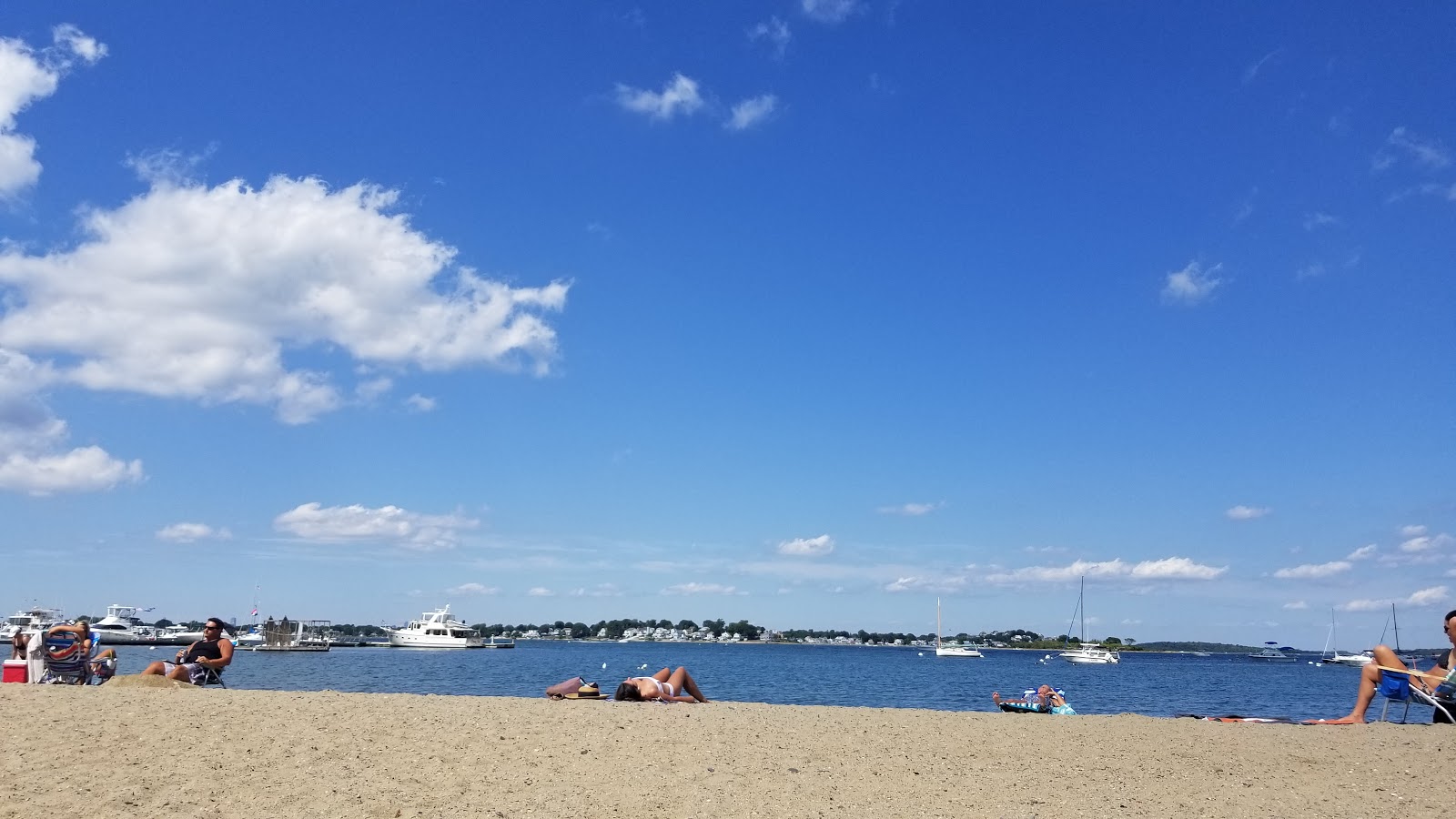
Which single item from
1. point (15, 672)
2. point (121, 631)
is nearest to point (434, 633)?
point (121, 631)

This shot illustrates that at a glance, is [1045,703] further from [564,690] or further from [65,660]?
[65,660]

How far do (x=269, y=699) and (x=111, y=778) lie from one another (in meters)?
3.68

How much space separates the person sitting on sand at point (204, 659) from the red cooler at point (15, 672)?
5.95 ft

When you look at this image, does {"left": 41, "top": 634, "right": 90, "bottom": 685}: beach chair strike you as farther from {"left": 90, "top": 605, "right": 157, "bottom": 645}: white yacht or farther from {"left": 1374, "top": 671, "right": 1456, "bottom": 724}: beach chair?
{"left": 90, "top": 605, "right": 157, "bottom": 645}: white yacht

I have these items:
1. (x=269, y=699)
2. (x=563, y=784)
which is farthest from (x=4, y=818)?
(x=269, y=699)

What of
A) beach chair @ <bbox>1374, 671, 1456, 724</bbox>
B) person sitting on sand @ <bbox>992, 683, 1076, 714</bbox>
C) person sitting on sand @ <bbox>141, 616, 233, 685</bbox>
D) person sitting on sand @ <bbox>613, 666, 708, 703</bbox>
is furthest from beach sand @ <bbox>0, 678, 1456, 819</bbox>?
person sitting on sand @ <bbox>992, 683, 1076, 714</bbox>

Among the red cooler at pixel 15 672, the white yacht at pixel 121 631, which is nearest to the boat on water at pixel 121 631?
the white yacht at pixel 121 631

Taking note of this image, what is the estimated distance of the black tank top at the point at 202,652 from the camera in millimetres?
14023

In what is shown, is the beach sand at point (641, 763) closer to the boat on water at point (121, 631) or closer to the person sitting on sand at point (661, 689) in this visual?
the person sitting on sand at point (661, 689)

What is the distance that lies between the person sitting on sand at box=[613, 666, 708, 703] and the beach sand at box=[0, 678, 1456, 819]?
4.89 ft

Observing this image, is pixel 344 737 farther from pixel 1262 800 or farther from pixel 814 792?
pixel 1262 800

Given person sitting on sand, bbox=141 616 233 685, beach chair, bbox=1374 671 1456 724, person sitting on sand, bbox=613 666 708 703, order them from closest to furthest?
beach chair, bbox=1374 671 1456 724
person sitting on sand, bbox=613 666 708 703
person sitting on sand, bbox=141 616 233 685

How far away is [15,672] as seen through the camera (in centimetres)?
1383

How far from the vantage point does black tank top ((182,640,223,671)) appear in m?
14.0
